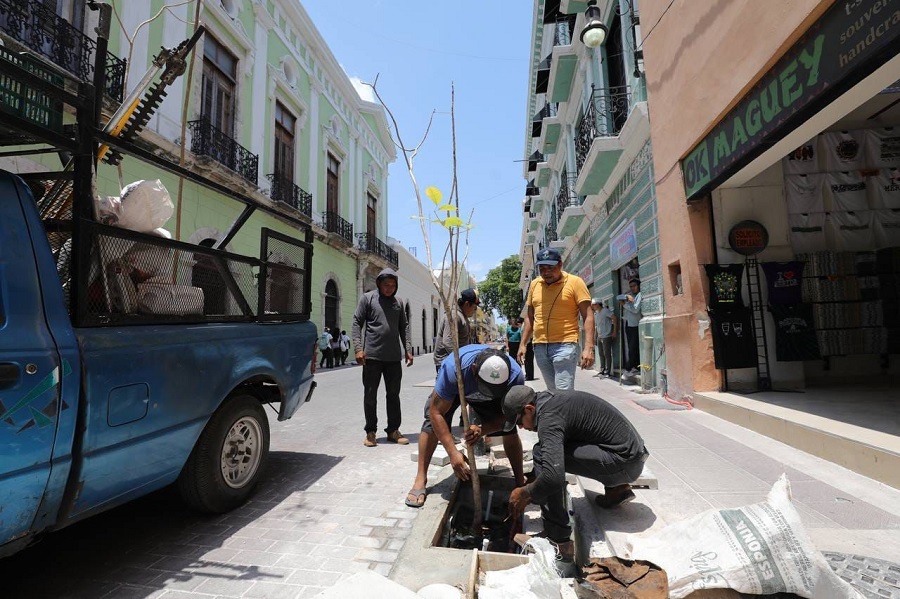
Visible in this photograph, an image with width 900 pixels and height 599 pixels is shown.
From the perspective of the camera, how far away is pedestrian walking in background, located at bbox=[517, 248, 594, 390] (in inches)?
153

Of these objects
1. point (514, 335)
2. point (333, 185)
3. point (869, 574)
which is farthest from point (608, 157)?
point (333, 185)

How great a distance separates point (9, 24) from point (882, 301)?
13818 mm

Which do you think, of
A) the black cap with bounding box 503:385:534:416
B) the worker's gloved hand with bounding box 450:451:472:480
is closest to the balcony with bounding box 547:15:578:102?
the black cap with bounding box 503:385:534:416

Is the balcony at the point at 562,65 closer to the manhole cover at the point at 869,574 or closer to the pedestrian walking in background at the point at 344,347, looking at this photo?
the pedestrian walking in background at the point at 344,347

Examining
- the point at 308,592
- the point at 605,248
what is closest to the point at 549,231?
the point at 605,248

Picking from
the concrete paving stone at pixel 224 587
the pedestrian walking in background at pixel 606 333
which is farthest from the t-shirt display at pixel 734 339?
the concrete paving stone at pixel 224 587

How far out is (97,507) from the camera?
2.02m

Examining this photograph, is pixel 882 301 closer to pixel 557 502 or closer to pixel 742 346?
pixel 742 346

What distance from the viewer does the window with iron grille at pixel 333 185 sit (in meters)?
19.6

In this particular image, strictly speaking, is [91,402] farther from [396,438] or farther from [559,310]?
[559,310]

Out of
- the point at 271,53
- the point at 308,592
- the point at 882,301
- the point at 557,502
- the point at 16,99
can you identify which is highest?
the point at 271,53

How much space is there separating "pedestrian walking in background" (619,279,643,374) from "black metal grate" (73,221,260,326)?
6.53 m

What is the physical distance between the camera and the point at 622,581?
1.75 m

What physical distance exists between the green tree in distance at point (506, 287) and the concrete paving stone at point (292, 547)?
3786 cm
